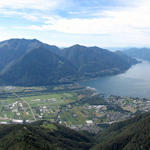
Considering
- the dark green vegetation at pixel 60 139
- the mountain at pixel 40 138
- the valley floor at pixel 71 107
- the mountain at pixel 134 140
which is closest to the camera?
the mountain at pixel 40 138

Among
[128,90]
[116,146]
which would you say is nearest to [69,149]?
[116,146]

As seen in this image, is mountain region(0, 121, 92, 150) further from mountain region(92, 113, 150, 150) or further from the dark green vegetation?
mountain region(92, 113, 150, 150)

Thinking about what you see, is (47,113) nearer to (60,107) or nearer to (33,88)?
(60,107)

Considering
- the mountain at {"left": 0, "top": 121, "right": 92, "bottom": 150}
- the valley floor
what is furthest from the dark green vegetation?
the valley floor

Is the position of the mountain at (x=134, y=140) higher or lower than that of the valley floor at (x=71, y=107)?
higher

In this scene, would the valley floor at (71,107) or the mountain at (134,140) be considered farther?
the valley floor at (71,107)

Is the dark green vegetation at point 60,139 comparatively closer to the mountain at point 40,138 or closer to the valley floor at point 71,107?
the mountain at point 40,138

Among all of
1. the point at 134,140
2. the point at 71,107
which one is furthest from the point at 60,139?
the point at 71,107

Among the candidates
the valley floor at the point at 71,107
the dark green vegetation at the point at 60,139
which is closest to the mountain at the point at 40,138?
the dark green vegetation at the point at 60,139

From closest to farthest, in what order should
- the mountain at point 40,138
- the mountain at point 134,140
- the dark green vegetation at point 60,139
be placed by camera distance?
the mountain at point 40,138, the dark green vegetation at point 60,139, the mountain at point 134,140
